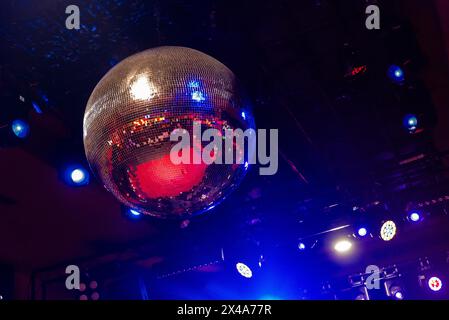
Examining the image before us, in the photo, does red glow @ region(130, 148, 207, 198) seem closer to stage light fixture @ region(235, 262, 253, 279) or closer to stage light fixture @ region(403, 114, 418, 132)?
stage light fixture @ region(403, 114, 418, 132)

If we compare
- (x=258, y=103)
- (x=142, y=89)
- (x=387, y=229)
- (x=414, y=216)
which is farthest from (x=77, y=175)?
(x=414, y=216)

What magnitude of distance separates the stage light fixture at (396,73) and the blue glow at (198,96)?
3.27m

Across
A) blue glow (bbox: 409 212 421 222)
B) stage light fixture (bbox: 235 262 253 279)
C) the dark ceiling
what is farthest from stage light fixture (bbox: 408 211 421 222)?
stage light fixture (bbox: 235 262 253 279)

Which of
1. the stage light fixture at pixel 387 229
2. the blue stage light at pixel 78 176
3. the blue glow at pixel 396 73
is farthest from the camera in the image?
the stage light fixture at pixel 387 229

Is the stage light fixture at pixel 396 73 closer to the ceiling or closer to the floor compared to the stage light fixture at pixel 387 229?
closer to the ceiling

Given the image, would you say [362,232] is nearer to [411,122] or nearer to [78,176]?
[411,122]

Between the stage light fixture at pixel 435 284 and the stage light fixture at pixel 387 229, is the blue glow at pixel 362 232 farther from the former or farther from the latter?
the stage light fixture at pixel 435 284

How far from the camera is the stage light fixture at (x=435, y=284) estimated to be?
7.96m

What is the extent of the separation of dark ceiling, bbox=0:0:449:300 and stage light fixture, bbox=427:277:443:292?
2575 mm

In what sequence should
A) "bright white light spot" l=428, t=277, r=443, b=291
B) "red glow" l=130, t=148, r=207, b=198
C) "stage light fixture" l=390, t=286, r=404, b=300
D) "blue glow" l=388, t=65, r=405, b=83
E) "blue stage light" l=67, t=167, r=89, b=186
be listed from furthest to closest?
"stage light fixture" l=390, t=286, r=404, b=300
"bright white light spot" l=428, t=277, r=443, b=291
"blue glow" l=388, t=65, r=405, b=83
"blue stage light" l=67, t=167, r=89, b=186
"red glow" l=130, t=148, r=207, b=198

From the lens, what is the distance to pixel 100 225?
19.9 feet

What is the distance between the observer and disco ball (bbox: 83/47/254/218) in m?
1.40

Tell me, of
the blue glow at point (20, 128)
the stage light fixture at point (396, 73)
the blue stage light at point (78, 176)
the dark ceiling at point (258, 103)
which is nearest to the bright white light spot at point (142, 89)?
Result: the dark ceiling at point (258, 103)

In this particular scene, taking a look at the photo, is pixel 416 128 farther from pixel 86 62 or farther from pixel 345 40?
pixel 86 62
